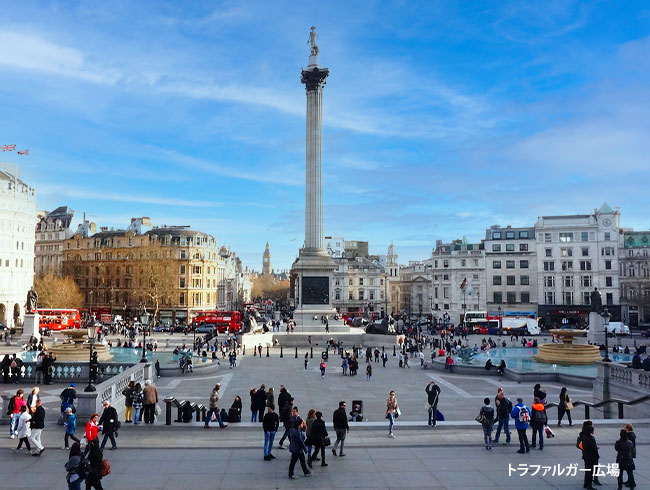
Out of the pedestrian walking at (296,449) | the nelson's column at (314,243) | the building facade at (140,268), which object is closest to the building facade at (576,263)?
the nelson's column at (314,243)

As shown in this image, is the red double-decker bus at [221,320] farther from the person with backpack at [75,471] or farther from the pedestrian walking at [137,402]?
the person with backpack at [75,471]

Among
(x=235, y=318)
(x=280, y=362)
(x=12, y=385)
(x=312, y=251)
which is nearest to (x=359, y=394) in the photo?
(x=280, y=362)

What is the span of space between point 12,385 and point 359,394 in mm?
17774

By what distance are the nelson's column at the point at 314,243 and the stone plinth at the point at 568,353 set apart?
81.3 feet

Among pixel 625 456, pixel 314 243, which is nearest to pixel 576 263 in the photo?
pixel 314 243

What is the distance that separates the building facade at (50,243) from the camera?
104125 mm

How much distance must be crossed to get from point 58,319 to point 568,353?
189 feet

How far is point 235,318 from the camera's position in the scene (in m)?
71.3

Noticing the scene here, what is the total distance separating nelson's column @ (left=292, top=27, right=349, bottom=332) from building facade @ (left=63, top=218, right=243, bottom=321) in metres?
34.4

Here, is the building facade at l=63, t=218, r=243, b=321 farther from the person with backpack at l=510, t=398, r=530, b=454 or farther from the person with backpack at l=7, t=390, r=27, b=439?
the person with backpack at l=510, t=398, r=530, b=454

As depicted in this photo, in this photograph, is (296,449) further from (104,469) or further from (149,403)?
(149,403)

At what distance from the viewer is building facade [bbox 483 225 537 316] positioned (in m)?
88.3

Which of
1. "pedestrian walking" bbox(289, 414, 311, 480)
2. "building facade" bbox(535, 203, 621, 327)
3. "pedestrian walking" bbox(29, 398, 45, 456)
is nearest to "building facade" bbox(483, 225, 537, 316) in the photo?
"building facade" bbox(535, 203, 621, 327)

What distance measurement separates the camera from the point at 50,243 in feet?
348
